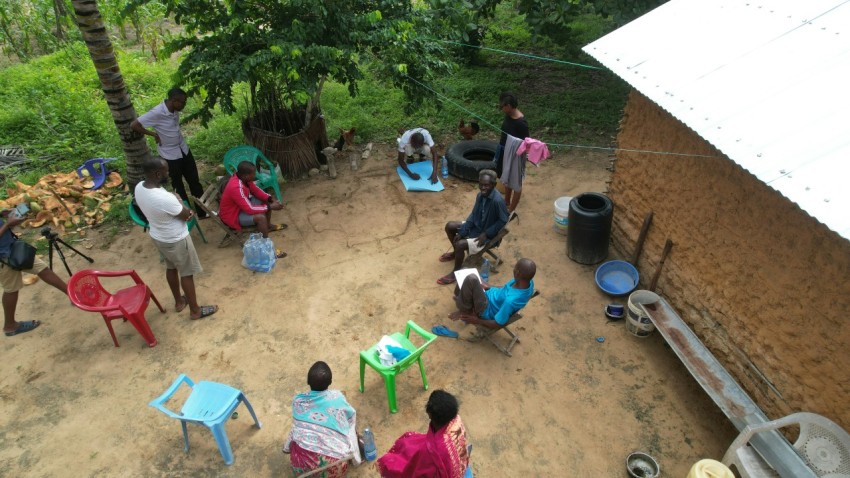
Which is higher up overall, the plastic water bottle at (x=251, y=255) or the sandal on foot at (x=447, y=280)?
the plastic water bottle at (x=251, y=255)

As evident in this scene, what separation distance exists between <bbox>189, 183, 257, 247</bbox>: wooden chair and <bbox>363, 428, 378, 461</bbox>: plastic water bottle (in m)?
3.53

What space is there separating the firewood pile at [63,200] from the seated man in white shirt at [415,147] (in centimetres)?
439

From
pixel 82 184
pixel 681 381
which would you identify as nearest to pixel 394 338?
pixel 681 381

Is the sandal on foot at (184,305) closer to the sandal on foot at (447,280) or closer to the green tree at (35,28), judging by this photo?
the sandal on foot at (447,280)

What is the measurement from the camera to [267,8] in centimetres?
696

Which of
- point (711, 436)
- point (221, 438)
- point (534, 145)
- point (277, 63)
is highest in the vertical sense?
point (277, 63)

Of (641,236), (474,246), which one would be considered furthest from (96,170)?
(641,236)

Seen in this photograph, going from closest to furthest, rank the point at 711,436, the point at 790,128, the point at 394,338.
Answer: the point at 790,128 → the point at 711,436 → the point at 394,338

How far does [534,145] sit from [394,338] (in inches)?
121

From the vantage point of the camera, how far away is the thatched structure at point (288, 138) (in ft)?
25.7

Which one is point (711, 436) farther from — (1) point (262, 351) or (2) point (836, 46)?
(1) point (262, 351)

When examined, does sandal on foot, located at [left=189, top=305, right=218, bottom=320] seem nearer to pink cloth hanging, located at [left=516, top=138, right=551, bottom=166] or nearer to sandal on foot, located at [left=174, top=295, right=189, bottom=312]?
sandal on foot, located at [left=174, top=295, right=189, bottom=312]

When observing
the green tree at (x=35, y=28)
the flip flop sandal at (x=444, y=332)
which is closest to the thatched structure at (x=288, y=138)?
the flip flop sandal at (x=444, y=332)

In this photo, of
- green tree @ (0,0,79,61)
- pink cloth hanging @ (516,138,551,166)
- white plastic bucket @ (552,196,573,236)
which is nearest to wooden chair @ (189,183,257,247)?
pink cloth hanging @ (516,138,551,166)
